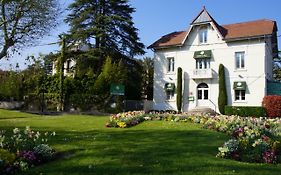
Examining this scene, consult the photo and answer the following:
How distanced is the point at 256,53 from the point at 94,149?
3118 centimetres

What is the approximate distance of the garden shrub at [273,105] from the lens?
3374cm

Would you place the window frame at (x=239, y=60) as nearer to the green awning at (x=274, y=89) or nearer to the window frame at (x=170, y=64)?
the green awning at (x=274, y=89)

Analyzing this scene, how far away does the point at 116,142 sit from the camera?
1195 centimetres

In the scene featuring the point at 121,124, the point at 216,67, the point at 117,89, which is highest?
the point at 216,67

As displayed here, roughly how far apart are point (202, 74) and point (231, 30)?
5.71 m

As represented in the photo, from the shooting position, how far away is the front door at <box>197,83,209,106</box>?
41.8 m

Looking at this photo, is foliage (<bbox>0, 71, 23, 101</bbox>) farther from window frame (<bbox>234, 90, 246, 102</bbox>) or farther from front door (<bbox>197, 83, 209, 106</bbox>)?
window frame (<bbox>234, 90, 246, 102</bbox>)

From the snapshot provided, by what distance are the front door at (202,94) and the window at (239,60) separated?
4140mm

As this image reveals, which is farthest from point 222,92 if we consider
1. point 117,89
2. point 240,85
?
point 117,89

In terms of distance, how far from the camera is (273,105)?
34.2 m

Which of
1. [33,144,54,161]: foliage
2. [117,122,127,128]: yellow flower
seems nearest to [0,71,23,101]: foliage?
[117,122,127,128]: yellow flower

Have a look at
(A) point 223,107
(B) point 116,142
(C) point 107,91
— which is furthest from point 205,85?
(B) point 116,142

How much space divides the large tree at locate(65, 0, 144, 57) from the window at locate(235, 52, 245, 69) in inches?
507

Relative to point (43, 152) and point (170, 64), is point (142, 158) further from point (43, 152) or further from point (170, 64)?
point (170, 64)
